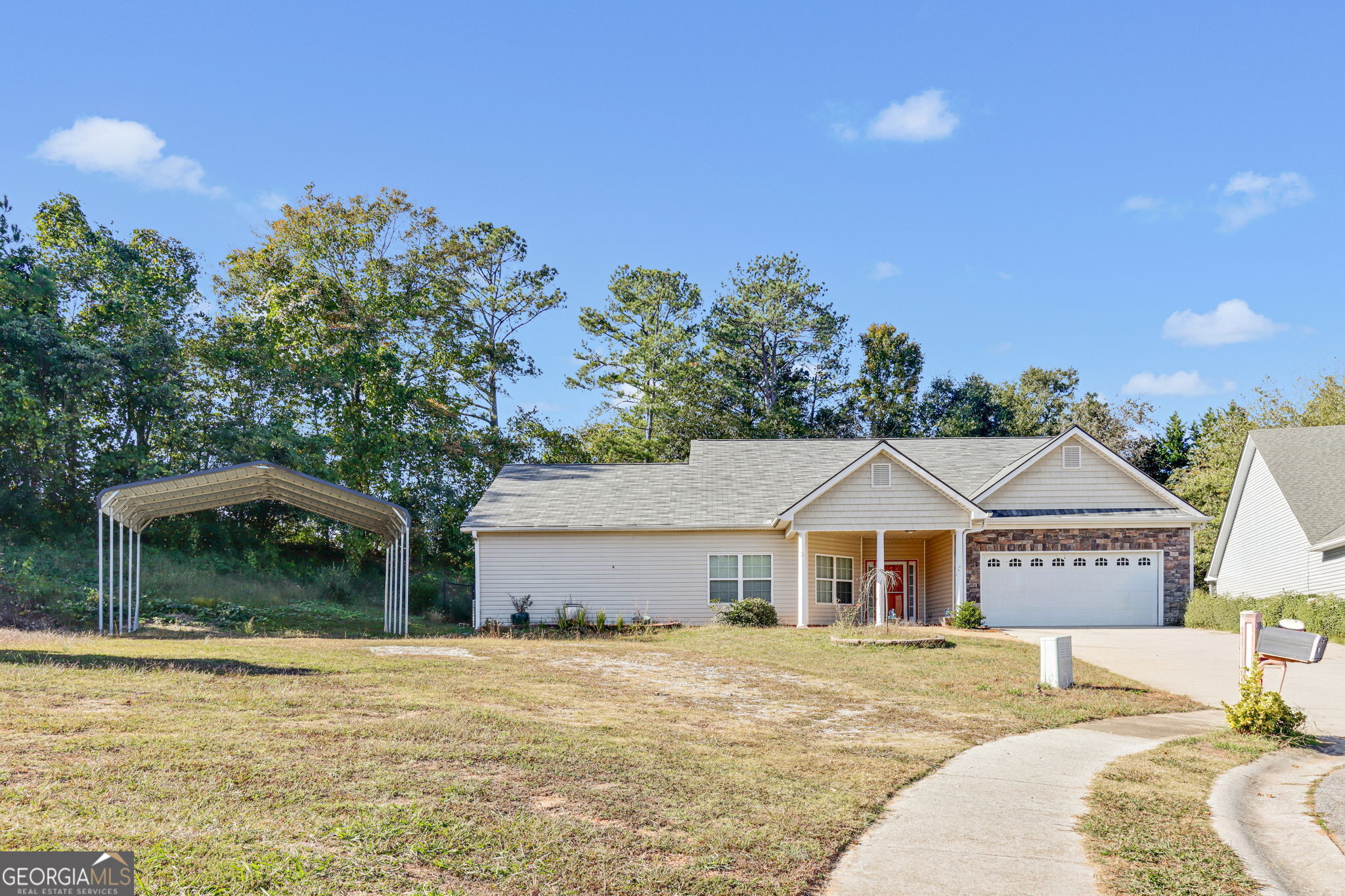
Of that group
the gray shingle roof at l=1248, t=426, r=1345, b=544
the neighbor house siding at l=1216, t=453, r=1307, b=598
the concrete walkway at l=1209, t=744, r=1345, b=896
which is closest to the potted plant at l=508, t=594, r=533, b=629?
the concrete walkway at l=1209, t=744, r=1345, b=896

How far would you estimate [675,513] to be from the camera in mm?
26031

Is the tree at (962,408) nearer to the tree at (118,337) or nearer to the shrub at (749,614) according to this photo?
the shrub at (749,614)

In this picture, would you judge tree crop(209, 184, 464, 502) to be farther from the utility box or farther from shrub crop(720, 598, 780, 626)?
the utility box

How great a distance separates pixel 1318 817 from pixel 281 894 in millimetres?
7277

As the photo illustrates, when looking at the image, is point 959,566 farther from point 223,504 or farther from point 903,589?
point 223,504

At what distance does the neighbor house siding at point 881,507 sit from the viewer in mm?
23672

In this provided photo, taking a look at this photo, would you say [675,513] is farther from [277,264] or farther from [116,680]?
[277,264]

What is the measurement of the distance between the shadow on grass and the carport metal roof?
6921 mm

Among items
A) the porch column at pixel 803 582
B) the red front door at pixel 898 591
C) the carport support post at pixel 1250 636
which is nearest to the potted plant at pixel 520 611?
the porch column at pixel 803 582

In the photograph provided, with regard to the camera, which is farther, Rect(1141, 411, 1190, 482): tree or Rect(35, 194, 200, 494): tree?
Rect(1141, 411, 1190, 482): tree

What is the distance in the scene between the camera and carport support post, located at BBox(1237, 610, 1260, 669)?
1111 cm

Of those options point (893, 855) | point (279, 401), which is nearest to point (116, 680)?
point (893, 855)

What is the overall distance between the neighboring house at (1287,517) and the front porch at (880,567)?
8.50 meters

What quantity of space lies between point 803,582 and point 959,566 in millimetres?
3891
